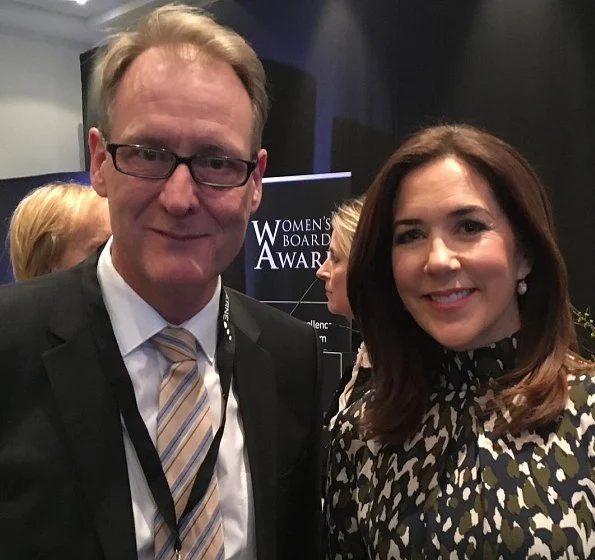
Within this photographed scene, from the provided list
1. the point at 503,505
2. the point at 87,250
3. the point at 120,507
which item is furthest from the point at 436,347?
the point at 87,250

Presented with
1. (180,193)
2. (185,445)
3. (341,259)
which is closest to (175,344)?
(185,445)

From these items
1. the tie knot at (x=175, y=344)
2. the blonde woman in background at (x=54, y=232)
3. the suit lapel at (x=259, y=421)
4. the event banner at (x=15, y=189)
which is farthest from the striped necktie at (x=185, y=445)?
the event banner at (x=15, y=189)

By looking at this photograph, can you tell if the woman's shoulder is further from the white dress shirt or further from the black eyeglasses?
the black eyeglasses

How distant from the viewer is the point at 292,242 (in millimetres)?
4504

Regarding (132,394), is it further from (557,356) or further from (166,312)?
(557,356)

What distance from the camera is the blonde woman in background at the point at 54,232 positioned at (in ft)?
7.72

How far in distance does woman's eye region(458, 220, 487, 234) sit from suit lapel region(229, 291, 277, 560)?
0.54 m

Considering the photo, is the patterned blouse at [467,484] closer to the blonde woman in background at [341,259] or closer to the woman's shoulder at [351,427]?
the woman's shoulder at [351,427]

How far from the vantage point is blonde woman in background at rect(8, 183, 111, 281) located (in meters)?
2.35

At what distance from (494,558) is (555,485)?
0.19 m

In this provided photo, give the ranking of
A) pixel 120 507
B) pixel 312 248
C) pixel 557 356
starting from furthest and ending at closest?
pixel 312 248 < pixel 557 356 < pixel 120 507

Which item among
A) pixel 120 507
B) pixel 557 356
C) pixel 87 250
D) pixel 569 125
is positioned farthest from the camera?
pixel 569 125

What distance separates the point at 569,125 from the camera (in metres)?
3.44

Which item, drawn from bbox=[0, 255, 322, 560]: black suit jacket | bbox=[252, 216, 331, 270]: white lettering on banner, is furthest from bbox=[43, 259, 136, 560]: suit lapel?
bbox=[252, 216, 331, 270]: white lettering on banner
